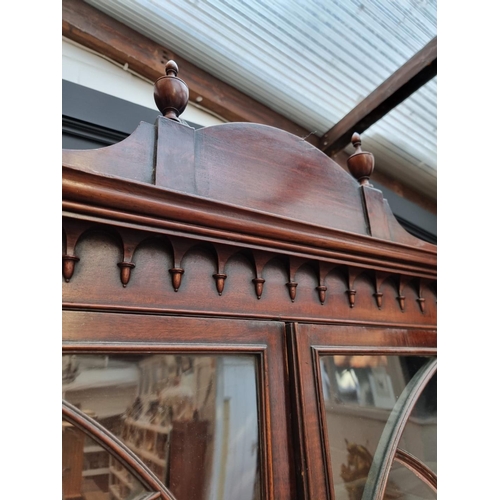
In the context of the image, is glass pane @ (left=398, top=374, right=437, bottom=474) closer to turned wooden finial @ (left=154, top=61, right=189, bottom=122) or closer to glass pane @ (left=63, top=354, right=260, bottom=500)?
glass pane @ (left=63, top=354, right=260, bottom=500)

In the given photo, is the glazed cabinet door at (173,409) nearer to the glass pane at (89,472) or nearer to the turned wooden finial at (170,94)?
the glass pane at (89,472)

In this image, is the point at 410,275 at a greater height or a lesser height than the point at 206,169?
lesser

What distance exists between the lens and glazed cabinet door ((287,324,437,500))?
0.50 m

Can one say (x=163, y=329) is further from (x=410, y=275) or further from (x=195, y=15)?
(x=195, y=15)

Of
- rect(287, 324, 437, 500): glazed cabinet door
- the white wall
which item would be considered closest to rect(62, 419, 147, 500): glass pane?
rect(287, 324, 437, 500): glazed cabinet door

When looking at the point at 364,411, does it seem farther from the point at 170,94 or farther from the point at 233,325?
the point at 170,94

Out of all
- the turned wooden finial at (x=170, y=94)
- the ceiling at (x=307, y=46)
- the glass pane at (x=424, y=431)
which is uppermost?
the ceiling at (x=307, y=46)

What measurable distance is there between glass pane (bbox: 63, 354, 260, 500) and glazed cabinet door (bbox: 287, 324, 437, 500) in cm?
8

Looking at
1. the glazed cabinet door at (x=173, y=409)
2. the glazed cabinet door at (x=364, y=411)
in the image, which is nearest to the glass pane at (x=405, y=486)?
the glazed cabinet door at (x=364, y=411)

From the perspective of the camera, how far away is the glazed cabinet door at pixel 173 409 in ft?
1.25

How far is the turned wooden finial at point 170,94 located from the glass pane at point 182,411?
0.32 meters

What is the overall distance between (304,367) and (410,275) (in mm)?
285
